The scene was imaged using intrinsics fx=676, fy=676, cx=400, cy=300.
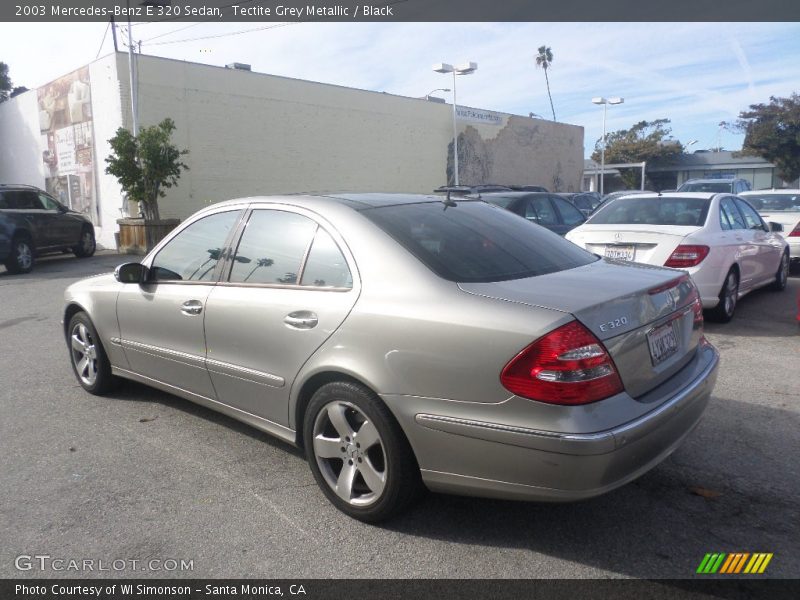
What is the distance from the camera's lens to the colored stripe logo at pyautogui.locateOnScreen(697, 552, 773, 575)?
112 inches

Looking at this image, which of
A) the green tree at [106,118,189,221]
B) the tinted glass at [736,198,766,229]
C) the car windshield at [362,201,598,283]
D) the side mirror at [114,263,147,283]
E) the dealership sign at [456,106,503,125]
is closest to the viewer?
the car windshield at [362,201,598,283]

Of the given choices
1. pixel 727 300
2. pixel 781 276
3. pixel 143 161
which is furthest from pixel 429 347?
pixel 143 161

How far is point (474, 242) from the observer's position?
361 cm

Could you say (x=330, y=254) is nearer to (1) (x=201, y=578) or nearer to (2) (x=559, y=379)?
(2) (x=559, y=379)

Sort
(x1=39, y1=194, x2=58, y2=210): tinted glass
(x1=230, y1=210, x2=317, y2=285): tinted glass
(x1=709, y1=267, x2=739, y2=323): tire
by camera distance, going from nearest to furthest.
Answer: (x1=230, y1=210, x2=317, y2=285): tinted glass < (x1=709, y1=267, x2=739, y2=323): tire < (x1=39, y1=194, x2=58, y2=210): tinted glass

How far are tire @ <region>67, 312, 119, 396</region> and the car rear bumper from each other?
10.3ft

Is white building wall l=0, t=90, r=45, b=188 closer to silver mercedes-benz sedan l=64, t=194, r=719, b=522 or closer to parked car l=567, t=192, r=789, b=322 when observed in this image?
parked car l=567, t=192, r=789, b=322

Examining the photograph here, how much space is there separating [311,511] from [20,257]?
13.6 metres

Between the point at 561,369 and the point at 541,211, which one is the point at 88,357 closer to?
the point at 561,369

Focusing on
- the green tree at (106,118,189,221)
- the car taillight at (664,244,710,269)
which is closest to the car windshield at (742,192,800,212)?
the car taillight at (664,244,710,269)

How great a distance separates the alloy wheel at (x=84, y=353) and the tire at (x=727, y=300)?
20.6ft

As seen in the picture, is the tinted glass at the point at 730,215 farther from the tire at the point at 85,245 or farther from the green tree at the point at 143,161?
the tire at the point at 85,245

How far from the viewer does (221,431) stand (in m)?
4.55

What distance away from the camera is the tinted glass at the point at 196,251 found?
4223 mm
